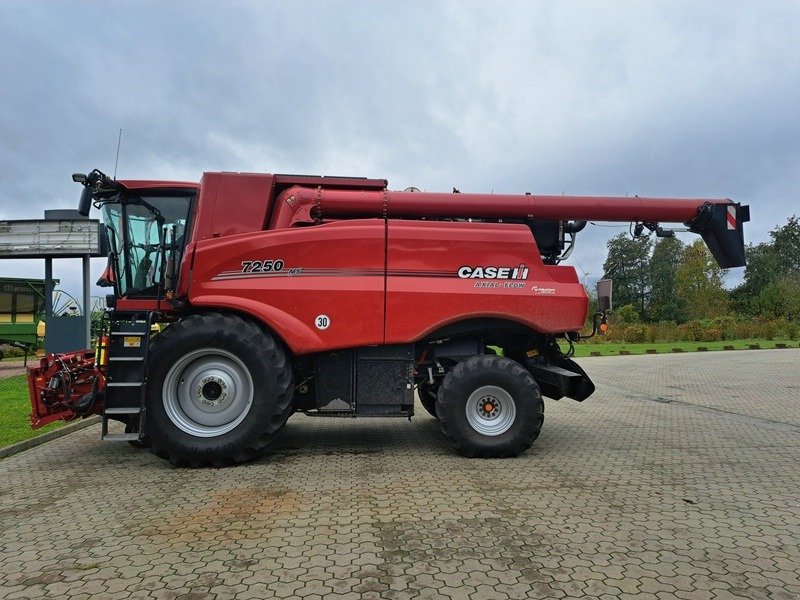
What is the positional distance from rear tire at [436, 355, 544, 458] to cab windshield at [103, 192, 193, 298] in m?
3.54

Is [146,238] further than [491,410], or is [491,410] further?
[146,238]

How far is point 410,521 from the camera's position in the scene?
13.9 feet

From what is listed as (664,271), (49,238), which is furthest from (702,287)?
(49,238)

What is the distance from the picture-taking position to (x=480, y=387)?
6.22m

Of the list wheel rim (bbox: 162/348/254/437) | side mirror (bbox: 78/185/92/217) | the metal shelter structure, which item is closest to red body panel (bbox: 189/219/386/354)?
wheel rim (bbox: 162/348/254/437)

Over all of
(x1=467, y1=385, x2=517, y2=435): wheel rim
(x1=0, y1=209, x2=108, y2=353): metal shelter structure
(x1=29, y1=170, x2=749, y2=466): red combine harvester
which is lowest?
(x1=467, y1=385, x2=517, y2=435): wheel rim

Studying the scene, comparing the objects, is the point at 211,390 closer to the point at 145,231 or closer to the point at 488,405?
the point at 145,231

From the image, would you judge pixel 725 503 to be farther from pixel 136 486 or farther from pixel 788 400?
pixel 788 400

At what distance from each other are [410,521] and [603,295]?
4399mm

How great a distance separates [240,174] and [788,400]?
1122 centimetres

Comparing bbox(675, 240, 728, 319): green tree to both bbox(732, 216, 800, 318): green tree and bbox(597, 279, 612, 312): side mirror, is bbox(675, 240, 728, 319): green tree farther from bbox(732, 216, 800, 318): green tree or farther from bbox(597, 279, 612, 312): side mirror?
bbox(597, 279, 612, 312): side mirror

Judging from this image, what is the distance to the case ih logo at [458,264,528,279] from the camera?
20.8 feet

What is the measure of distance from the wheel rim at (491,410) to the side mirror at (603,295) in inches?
75.5

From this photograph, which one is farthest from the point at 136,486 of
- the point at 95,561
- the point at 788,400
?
the point at 788,400
